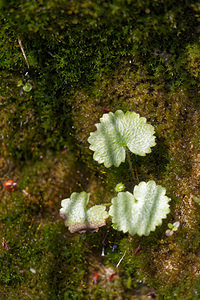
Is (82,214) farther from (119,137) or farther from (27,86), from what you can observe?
(27,86)

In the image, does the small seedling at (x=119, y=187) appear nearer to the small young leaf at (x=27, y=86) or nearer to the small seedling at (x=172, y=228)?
the small seedling at (x=172, y=228)

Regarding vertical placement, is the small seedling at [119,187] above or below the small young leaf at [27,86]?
below

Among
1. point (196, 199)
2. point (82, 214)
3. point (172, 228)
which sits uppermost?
point (82, 214)

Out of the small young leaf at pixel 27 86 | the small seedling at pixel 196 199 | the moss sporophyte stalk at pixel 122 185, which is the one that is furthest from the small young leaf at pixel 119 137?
the small young leaf at pixel 27 86

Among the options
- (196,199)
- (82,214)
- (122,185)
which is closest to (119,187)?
(122,185)

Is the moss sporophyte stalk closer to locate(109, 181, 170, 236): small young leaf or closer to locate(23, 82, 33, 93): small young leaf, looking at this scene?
locate(109, 181, 170, 236): small young leaf

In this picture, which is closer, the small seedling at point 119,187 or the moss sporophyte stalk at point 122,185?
the moss sporophyte stalk at point 122,185
